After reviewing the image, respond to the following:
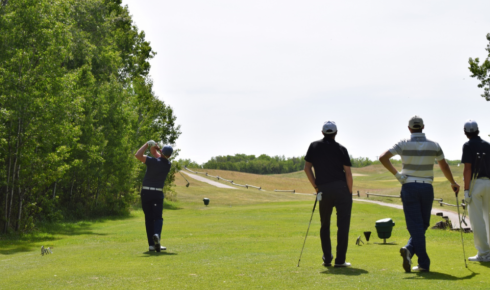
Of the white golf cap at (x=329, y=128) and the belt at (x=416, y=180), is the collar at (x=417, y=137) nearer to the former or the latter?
the belt at (x=416, y=180)

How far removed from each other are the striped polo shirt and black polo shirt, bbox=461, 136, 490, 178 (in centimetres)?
113

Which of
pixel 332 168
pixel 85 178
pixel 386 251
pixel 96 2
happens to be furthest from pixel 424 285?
pixel 96 2

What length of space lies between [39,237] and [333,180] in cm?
1615

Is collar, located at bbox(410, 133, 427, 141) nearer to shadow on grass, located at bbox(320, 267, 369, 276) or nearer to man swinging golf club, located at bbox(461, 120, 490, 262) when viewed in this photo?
man swinging golf club, located at bbox(461, 120, 490, 262)

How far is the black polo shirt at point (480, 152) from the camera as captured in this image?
29.5 ft

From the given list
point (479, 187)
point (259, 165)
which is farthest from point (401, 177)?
point (259, 165)

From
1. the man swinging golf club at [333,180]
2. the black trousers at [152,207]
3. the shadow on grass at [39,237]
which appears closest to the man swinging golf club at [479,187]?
the man swinging golf club at [333,180]

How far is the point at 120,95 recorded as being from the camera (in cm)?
3441

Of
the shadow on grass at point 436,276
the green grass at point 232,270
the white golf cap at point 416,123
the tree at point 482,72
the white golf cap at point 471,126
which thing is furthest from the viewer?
the tree at point 482,72

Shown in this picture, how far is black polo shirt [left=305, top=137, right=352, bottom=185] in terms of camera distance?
342 inches

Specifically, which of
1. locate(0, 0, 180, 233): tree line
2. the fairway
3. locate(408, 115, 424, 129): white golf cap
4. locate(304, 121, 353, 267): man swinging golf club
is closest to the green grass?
the fairway

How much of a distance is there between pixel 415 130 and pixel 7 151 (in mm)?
17029

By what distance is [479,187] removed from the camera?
9023mm

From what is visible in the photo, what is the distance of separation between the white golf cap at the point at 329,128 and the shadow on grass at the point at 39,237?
37.1ft
